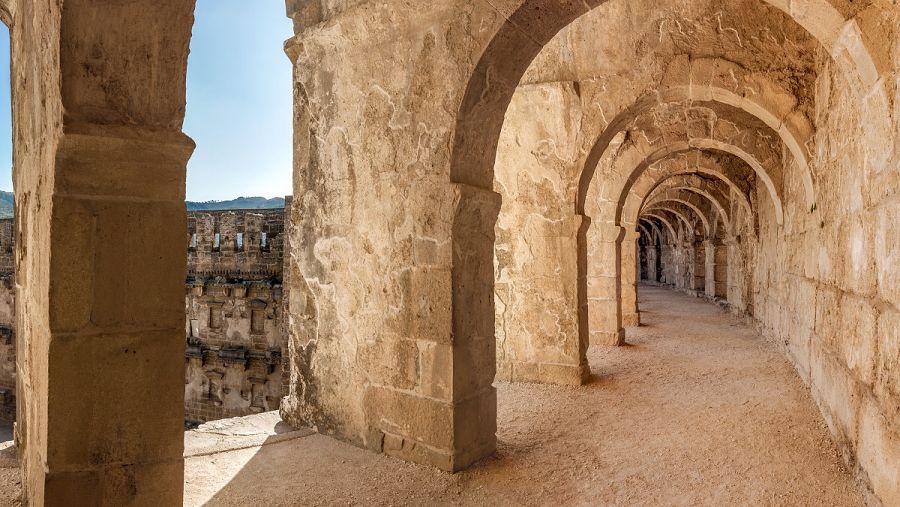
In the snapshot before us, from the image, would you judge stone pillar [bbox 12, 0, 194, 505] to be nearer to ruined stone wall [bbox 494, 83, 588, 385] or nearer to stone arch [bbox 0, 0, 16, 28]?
stone arch [bbox 0, 0, 16, 28]

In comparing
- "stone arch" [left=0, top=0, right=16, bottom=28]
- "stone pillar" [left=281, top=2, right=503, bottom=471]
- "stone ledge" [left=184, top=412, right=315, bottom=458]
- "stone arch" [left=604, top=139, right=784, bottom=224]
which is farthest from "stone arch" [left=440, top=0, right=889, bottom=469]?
"stone arch" [left=604, top=139, right=784, bottom=224]

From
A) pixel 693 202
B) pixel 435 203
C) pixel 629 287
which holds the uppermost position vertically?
pixel 693 202

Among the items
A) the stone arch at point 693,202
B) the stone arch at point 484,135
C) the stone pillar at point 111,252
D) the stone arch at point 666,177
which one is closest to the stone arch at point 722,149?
the stone arch at point 666,177

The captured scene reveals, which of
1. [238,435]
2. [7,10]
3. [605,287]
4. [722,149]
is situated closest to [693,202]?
[722,149]

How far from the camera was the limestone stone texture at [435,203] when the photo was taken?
164 centimetres

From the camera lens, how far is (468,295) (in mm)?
3234

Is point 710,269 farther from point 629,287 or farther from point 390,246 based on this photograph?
point 390,246

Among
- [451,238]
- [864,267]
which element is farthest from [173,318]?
[864,267]

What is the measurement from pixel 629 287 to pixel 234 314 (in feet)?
35.6

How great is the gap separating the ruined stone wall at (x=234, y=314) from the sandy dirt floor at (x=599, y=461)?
37.8 ft

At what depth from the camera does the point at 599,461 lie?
133 inches

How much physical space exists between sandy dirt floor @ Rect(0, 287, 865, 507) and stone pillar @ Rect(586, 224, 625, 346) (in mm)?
2504

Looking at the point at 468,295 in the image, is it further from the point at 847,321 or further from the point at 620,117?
the point at 620,117

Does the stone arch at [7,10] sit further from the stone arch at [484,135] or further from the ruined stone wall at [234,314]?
the ruined stone wall at [234,314]
